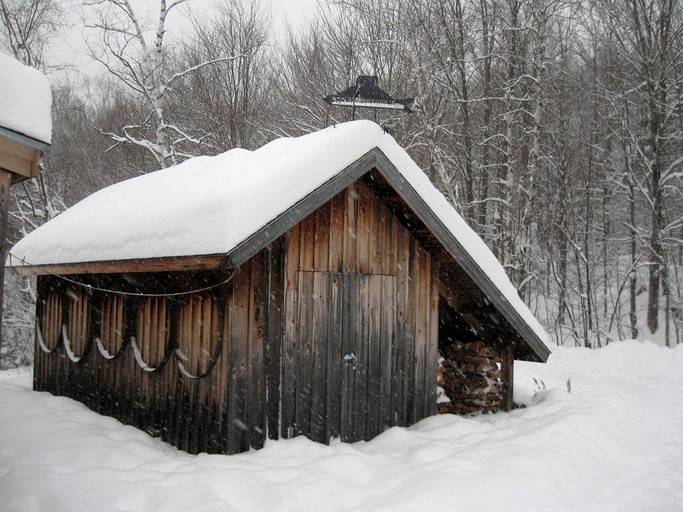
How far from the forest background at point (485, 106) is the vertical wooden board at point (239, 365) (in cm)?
944

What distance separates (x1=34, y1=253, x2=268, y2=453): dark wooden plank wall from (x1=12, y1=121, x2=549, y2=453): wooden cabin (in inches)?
0.8

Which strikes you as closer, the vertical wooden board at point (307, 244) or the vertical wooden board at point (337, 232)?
the vertical wooden board at point (307, 244)

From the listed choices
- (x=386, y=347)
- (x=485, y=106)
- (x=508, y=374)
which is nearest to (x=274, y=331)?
(x=386, y=347)

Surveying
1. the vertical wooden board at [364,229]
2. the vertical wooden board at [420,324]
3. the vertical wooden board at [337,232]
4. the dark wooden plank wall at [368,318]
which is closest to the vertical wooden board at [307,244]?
the dark wooden plank wall at [368,318]

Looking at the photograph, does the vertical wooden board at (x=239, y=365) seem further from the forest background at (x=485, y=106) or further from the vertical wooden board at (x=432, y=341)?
the forest background at (x=485, y=106)

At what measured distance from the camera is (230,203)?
5.22 metres

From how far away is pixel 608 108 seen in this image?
21.2m

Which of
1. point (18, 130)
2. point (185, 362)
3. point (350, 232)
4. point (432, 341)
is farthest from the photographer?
point (432, 341)

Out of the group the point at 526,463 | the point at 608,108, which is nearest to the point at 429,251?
the point at 526,463

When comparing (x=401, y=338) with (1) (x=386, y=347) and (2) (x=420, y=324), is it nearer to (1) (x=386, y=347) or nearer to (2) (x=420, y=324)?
(1) (x=386, y=347)

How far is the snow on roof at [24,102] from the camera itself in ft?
13.9

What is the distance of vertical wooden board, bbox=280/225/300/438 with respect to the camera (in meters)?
6.02

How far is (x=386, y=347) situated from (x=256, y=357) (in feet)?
6.35

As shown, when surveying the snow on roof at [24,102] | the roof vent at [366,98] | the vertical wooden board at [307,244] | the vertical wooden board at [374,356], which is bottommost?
the vertical wooden board at [374,356]
